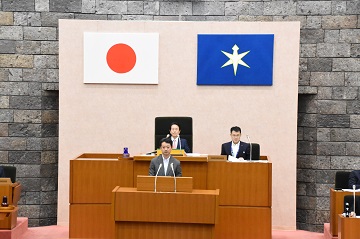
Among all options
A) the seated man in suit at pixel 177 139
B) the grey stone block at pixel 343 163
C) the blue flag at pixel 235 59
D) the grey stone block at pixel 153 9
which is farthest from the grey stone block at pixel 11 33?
the grey stone block at pixel 343 163

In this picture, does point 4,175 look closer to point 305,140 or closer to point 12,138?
point 12,138

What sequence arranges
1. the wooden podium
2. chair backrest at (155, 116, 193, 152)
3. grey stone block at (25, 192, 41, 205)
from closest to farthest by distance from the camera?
the wooden podium
chair backrest at (155, 116, 193, 152)
grey stone block at (25, 192, 41, 205)

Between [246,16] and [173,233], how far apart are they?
4903 millimetres

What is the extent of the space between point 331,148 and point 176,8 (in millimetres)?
3422

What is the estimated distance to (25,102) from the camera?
40.2 feet

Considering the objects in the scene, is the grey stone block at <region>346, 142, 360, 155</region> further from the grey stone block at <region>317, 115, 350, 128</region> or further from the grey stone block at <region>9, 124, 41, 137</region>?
the grey stone block at <region>9, 124, 41, 137</region>

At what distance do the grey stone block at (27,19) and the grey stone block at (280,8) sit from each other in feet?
12.3

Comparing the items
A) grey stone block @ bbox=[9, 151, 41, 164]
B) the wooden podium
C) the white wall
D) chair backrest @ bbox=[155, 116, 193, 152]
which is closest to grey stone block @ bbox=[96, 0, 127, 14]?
the white wall

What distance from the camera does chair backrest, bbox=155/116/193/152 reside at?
10.2 m

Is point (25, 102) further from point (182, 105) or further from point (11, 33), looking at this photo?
point (182, 105)

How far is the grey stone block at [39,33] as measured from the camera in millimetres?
12234

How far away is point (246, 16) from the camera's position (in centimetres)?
1219

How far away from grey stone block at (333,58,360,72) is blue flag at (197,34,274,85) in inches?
57.5

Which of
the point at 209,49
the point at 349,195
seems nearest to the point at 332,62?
the point at 209,49
